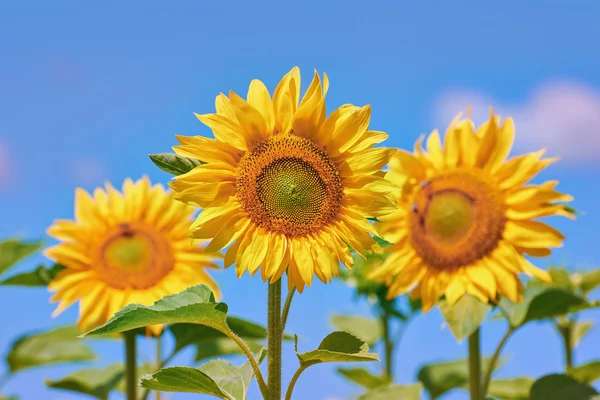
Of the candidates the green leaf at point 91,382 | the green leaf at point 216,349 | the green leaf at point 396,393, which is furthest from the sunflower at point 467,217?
the green leaf at point 91,382

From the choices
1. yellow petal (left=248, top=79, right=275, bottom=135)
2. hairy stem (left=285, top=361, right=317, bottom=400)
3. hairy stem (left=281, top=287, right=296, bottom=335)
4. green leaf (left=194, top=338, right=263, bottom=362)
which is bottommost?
hairy stem (left=285, top=361, right=317, bottom=400)

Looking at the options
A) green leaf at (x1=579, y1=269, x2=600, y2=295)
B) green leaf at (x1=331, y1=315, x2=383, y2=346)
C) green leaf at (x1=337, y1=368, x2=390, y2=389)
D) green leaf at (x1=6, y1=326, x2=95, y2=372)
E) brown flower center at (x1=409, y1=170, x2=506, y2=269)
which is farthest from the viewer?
green leaf at (x1=331, y1=315, x2=383, y2=346)

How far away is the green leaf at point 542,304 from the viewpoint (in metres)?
3.04

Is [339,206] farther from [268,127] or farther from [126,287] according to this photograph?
[126,287]

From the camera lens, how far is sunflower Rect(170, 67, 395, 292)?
2.10 metres

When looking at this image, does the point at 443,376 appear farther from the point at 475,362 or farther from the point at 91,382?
the point at 91,382

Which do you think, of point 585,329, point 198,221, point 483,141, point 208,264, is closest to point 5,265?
point 208,264

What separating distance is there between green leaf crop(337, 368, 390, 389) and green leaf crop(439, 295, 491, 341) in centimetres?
97

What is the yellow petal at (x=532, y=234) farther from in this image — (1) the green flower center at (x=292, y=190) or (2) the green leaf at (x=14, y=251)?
(2) the green leaf at (x=14, y=251)

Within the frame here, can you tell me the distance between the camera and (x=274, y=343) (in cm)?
202

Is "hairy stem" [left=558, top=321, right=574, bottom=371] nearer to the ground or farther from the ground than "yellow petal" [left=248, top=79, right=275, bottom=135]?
nearer to the ground

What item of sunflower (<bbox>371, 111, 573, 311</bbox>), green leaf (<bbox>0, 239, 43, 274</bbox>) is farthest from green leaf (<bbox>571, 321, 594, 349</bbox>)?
green leaf (<bbox>0, 239, 43, 274</bbox>)

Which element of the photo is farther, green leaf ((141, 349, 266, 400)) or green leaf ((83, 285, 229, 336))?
green leaf ((141, 349, 266, 400))

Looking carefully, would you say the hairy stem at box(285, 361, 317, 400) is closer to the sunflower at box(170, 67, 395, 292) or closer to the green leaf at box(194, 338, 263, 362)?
the sunflower at box(170, 67, 395, 292)
